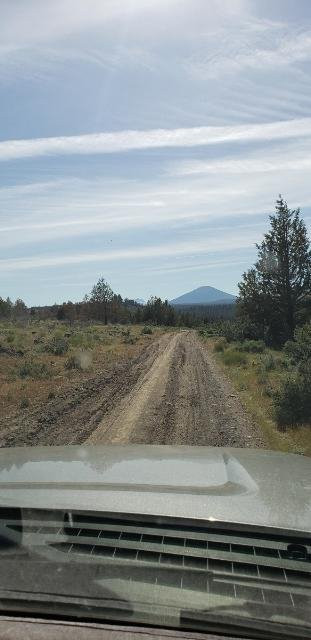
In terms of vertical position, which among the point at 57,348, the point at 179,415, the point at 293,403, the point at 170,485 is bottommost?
the point at 179,415

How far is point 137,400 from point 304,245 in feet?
75.6

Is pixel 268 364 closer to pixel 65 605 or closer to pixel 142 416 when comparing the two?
pixel 142 416

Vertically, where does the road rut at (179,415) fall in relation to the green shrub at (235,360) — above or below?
below

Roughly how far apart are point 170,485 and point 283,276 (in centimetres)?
3328

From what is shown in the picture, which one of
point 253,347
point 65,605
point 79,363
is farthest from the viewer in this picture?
point 253,347

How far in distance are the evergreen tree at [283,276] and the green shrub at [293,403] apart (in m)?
22.5

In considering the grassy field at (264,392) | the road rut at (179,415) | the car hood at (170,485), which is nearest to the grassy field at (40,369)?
the road rut at (179,415)

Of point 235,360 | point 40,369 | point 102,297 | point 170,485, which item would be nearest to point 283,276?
point 235,360

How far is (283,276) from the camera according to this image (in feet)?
116

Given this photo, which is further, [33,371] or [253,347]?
[253,347]

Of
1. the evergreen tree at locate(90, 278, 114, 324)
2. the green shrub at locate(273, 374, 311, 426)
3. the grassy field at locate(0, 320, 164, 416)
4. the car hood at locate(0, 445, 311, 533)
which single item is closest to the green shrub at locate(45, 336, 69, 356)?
the grassy field at locate(0, 320, 164, 416)

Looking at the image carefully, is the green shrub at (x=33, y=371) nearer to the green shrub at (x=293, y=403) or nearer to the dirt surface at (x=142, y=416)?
the dirt surface at (x=142, y=416)

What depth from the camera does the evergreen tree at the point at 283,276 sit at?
35.2 metres

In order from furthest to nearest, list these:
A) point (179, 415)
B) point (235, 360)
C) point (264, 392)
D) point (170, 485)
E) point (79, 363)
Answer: point (235, 360) < point (79, 363) < point (264, 392) < point (179, 415) < point (170, 485)
